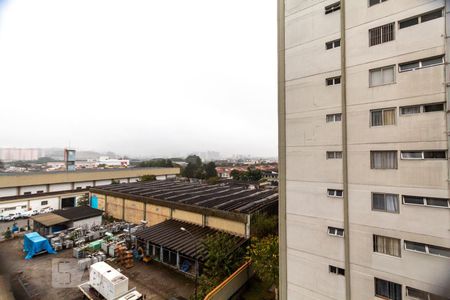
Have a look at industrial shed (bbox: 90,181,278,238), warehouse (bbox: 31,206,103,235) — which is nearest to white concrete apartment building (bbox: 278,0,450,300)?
→ industrial shed (bbox: 90,181,278,238)

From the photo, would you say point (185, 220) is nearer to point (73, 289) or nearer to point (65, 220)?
point (73, 289)

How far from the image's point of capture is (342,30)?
12.7 m

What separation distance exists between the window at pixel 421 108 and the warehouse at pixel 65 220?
37.9 m

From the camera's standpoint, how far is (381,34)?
455 inches

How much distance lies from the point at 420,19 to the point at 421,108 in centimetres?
444

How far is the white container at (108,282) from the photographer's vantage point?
16.0m

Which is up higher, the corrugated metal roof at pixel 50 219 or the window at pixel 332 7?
the window at pixel 332 7

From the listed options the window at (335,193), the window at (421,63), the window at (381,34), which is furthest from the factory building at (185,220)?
the window at (381,34)

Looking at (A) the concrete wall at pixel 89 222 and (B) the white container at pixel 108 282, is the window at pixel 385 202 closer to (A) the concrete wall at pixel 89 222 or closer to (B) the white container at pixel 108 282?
(B) the white container at pixel 108 282

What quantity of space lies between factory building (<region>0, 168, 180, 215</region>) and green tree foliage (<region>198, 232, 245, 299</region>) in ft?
133

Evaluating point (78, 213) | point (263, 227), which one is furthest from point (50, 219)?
point (263, 227)

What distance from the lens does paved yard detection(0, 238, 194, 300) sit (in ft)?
56.7

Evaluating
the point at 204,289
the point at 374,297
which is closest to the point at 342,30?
the point at 374,297

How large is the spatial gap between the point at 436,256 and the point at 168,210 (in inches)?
1005
